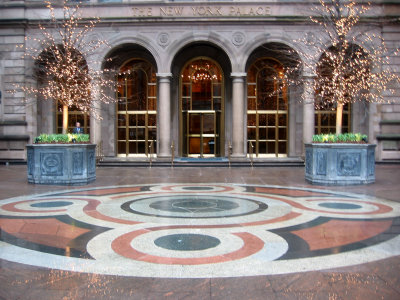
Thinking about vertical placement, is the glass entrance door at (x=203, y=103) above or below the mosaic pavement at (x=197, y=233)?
above

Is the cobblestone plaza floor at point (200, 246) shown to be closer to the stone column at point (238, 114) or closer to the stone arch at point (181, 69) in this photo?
the stone column at point (238, 114)

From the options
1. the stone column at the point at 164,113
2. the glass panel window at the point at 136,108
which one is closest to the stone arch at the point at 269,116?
the stone column at the point at 164,113

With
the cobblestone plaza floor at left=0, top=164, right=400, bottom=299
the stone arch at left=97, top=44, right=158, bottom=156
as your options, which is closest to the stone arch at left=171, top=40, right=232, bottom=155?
the stone arch at left=97, top=44, right=158, bottom=156

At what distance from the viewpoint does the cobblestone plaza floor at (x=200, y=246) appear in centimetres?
A: 420

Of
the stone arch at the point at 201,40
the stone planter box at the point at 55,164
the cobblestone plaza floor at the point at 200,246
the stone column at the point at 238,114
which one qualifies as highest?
the stone arch at the point at 201,40

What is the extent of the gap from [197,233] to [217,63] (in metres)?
21.0

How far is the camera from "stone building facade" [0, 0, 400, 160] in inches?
914

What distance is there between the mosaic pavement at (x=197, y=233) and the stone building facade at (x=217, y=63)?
44.7 ft

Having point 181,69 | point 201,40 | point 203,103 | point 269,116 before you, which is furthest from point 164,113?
point 269,116

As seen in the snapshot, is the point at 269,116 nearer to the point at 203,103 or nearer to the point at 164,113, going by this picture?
the point at 203,103

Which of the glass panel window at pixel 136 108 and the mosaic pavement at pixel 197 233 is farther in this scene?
the glass panel window at pixel 136 108

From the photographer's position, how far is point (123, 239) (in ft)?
20.5

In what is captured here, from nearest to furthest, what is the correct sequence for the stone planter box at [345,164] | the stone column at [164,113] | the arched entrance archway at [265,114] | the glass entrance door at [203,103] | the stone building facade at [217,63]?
the stone planter box at [345,164], the stone building facade at [217,63], the stone column at [164,113], the arched entrance archway at [265,114], the glass entrance door at [203,103]

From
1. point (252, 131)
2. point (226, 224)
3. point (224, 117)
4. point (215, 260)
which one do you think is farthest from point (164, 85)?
point (215, 260)
